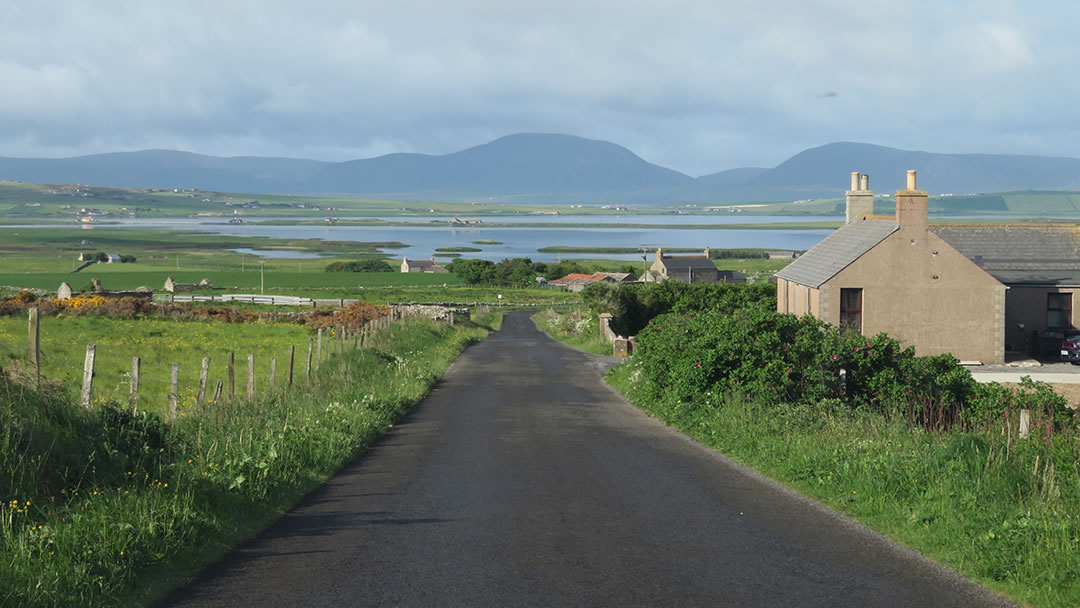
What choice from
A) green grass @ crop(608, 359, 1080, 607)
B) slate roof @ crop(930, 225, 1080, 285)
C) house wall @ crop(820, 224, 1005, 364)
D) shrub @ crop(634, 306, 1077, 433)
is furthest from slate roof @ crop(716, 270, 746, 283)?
green grass @ crop(608, 359, 1080, 607)

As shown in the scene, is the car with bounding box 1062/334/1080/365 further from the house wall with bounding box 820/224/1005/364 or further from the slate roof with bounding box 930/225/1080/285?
the slate roof with bounding box 930/225/1080/285

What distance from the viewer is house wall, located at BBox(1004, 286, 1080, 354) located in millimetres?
44375

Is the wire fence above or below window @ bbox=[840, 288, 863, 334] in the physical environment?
below

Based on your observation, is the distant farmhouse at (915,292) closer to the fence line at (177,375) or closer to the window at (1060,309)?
the window at (1060,309)

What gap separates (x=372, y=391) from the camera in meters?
23.4

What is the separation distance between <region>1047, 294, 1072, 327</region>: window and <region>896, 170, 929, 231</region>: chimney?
7.96 m

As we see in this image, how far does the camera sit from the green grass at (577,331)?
165 ft

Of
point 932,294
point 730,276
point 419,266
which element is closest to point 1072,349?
point 932,294

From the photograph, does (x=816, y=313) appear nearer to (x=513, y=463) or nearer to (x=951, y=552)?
(x=513, y=463)

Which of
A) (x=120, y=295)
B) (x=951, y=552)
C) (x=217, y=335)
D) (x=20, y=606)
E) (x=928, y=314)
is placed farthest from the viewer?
(x=120, y=295)

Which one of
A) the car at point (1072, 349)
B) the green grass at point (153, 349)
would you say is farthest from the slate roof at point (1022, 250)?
the green grass at point (153, 349)

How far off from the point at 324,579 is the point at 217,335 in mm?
45263

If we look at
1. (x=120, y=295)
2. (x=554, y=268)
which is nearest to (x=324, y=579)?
(x=120, y=295)

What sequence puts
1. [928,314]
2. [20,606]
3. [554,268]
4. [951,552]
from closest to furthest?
[20,606]
[951,552]
[928,314]
[554,268]
